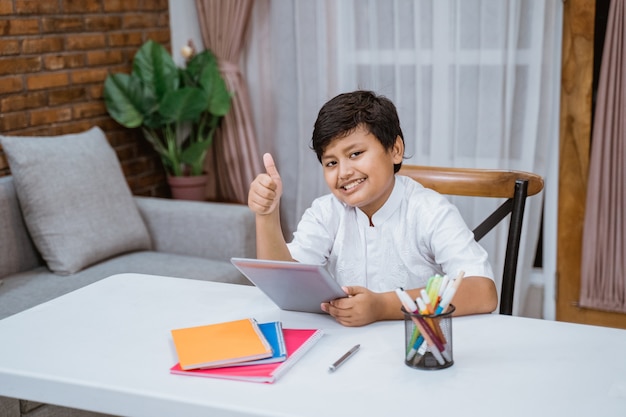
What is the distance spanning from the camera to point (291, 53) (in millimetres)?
3629

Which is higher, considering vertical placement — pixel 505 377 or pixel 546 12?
pixel 546 12

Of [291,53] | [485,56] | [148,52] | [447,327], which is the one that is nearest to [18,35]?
[148,52]

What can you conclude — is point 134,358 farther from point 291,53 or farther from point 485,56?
point 291,53

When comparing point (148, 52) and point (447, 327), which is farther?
point (148, 52)

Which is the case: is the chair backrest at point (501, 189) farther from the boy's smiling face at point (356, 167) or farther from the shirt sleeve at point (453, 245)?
the boy's smiling face at point (356, 167)

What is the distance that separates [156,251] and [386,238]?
1.67 m

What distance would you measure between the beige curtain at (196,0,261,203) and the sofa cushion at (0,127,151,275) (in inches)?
29.7

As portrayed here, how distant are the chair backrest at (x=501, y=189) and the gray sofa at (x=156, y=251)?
43.8 inches

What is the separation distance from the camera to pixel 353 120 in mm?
1732

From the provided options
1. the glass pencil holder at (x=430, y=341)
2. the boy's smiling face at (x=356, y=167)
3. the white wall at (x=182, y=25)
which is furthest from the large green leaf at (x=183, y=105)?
the glass pencil holder at (x=430, y=341)

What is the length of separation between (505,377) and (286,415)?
1.15ft

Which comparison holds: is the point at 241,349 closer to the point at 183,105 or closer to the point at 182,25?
the point at 183,105

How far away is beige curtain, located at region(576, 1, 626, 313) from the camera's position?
9.50 ft

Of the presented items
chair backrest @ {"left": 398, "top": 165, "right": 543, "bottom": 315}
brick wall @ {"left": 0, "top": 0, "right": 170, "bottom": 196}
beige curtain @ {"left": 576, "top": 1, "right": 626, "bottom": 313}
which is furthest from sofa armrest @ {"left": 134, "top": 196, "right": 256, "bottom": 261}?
beige curtain @ {"left": 576, "top": 1, "right": 626, "bottom": 313}
